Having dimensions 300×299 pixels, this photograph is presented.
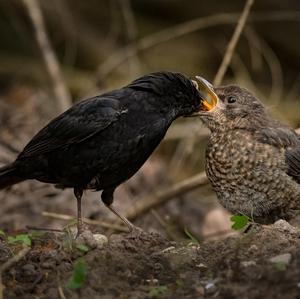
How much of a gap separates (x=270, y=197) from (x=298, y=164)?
0.37 meters

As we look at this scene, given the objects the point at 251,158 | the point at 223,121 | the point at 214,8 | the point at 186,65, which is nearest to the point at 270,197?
the point at 251,158

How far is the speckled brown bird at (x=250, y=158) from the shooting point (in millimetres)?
5918

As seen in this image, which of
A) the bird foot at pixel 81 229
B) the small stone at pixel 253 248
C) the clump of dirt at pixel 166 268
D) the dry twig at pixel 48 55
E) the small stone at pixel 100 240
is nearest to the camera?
the clump of dirt at pixel 166 268

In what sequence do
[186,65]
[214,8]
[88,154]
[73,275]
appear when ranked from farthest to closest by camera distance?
[186,65] < [214,8] < [88,154] < [73,275]

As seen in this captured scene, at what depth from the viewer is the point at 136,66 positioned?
460 inches

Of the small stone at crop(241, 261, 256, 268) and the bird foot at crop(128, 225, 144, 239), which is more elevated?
the bird foot at crop(128, 225, 144, 239)

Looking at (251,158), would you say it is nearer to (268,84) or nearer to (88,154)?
(88,154)

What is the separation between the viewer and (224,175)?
6043 mm

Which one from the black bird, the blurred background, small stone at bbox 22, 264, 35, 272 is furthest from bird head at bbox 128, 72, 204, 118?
the blurred background

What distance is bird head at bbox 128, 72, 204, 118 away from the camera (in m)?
5.68

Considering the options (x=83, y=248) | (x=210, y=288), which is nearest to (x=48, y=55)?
(x=83, y=248)

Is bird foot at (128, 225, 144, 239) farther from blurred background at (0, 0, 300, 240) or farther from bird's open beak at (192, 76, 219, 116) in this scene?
blurred background at (0, 0, 300, 240)

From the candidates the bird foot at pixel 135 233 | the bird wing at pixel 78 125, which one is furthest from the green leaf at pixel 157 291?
the bird wing at pixel 78 125

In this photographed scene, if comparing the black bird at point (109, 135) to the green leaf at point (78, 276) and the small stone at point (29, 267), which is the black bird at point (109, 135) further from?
the green leaf at point (78, 276)
